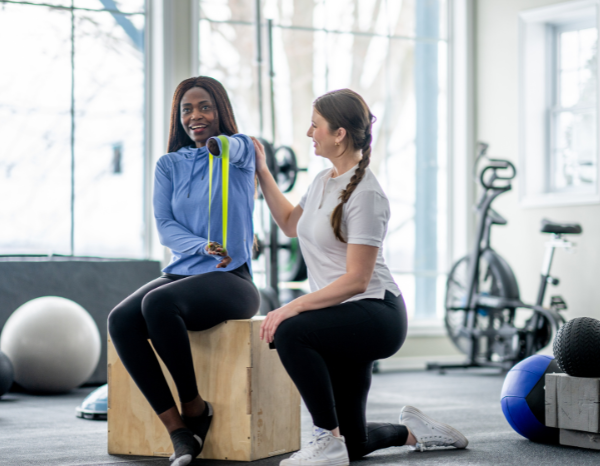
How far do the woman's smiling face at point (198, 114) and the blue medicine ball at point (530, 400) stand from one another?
4.40ft

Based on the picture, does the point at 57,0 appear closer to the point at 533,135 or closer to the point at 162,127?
the point at 162,127

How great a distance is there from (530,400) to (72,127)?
3715mm

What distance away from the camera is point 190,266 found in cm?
228

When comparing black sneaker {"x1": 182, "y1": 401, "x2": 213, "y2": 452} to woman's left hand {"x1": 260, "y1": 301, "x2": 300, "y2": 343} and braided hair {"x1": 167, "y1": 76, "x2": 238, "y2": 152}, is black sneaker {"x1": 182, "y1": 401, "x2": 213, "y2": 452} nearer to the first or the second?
woman's left hand {"x1": 260, "y1": 301, "x2": 300, "y2": 343}

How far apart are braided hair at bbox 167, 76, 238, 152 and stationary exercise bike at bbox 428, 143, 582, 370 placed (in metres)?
2.91

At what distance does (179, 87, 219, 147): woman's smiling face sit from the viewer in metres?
2.35

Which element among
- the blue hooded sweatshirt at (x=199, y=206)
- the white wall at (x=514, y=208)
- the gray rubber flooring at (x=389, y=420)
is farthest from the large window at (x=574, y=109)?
the blue hooded sweatshirt at (x=199, y=206)

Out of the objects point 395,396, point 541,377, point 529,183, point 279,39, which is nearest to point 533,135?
point 529,183

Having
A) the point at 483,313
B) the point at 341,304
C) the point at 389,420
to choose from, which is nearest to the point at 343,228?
the point at 341,304

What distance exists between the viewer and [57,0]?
5.07 m

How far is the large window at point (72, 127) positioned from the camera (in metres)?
4.94

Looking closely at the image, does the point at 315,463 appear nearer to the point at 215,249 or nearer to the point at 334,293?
the point at 334,293

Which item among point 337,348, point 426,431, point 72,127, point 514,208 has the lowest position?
point 426,431

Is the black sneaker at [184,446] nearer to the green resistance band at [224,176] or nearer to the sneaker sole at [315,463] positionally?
the sneaker sole at [315,463]
